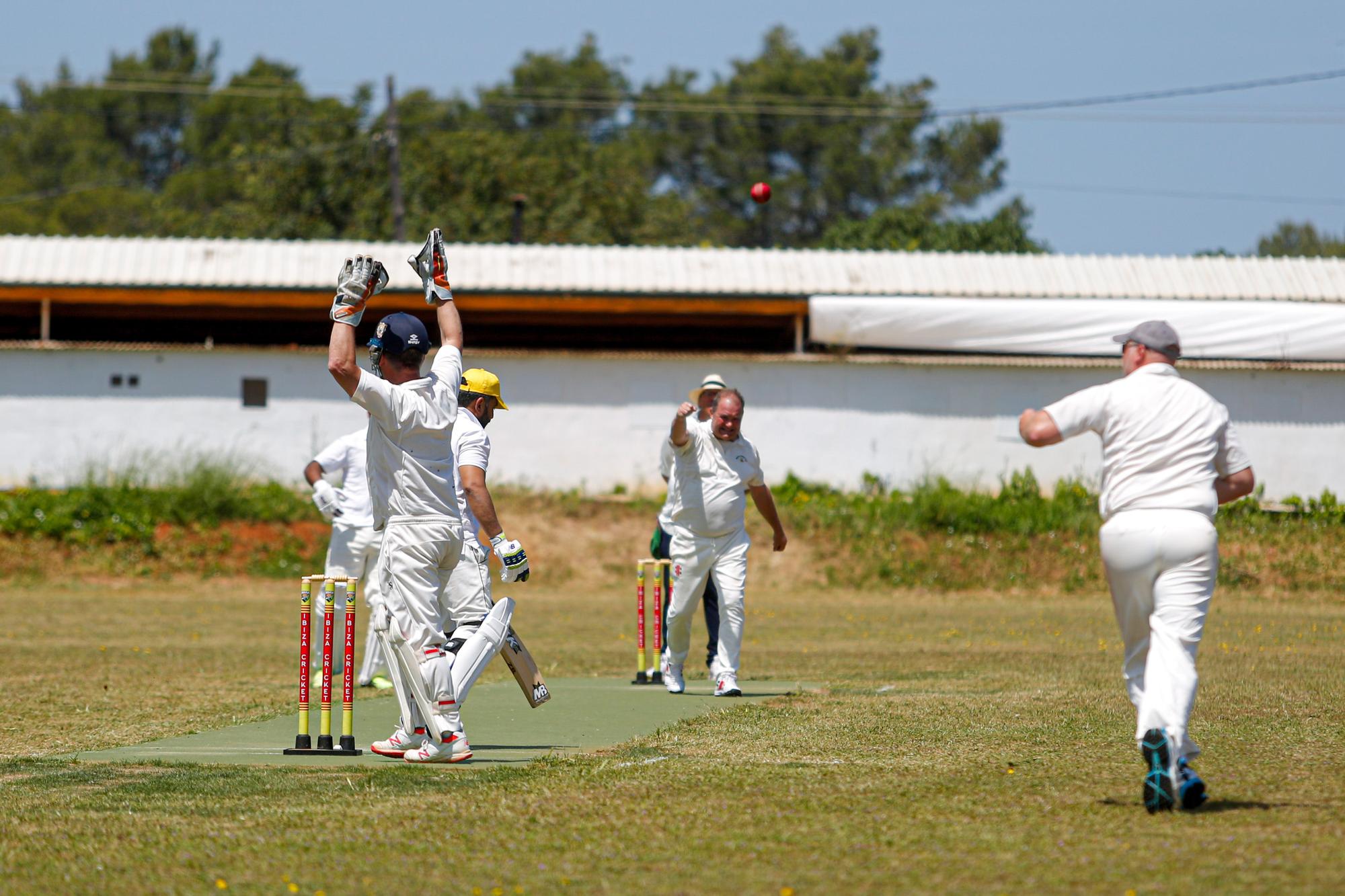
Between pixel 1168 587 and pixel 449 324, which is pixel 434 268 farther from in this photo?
pixel 1168 587

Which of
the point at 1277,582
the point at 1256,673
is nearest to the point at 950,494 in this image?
the point at 1277,582

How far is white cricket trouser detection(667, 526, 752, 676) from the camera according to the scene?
10.6 metres

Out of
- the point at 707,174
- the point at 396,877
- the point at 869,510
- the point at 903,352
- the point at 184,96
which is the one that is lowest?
the point at 396,877

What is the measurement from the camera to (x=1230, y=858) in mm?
5105

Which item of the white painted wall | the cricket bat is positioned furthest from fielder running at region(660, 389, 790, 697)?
the white painted wall

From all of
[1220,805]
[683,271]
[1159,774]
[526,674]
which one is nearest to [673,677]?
[526,674]

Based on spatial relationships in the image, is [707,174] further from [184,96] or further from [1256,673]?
[1256,673]

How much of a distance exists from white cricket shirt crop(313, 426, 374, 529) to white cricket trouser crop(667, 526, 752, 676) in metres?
2.87

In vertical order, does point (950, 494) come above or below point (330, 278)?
below

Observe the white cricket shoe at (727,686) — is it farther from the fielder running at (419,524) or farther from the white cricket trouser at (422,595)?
the white cricket trouser at (422,595)

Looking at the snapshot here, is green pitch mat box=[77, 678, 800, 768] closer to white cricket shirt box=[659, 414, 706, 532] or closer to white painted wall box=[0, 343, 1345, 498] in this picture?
white cricket shirt box=[659, 414, 706, 532]

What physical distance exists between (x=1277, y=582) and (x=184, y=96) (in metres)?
80.6

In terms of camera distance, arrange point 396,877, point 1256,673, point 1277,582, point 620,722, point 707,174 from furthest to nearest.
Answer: point 707,174 < point 1277,582 < point 1256,673 < point 620,722 < point 396,877

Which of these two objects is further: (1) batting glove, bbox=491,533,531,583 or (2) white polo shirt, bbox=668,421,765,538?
(2) white polo shirt, bbox=668,421,765,538
